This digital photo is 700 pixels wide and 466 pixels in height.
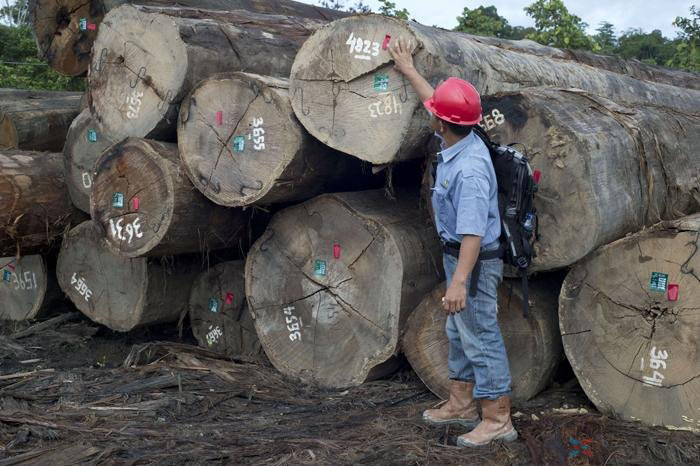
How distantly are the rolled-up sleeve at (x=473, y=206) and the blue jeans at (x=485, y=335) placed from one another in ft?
0.86

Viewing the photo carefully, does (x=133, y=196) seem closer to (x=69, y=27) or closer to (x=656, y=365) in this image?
(x=69, y=27)

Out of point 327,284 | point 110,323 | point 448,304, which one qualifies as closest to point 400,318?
point 327,284

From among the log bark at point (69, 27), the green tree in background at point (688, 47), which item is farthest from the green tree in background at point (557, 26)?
the log bark at point (69, 27)

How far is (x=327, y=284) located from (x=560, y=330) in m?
1.41

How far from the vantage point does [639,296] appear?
416cm

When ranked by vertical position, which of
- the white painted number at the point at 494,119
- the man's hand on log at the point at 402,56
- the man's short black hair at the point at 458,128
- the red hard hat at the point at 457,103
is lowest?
the man's short black hair at the point at 458,128

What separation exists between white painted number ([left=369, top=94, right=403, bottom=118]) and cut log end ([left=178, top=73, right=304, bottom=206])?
1.62ft

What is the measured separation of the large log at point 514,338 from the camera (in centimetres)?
463

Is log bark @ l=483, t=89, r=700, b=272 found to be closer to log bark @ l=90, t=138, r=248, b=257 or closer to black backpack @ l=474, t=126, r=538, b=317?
black backpack @ l=474, t=126, r=538, b=317

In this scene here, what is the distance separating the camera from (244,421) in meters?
4.64

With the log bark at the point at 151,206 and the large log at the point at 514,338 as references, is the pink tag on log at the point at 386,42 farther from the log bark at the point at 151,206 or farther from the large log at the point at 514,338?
the log bark at the point at 151,206

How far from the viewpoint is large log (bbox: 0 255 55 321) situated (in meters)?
6.75

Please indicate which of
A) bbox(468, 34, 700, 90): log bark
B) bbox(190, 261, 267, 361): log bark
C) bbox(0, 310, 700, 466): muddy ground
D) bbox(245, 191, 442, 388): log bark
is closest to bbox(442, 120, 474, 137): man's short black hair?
bbox(245, 191, 442, 388): log bark

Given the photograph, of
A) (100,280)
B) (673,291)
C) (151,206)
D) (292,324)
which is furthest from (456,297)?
(100,280)
